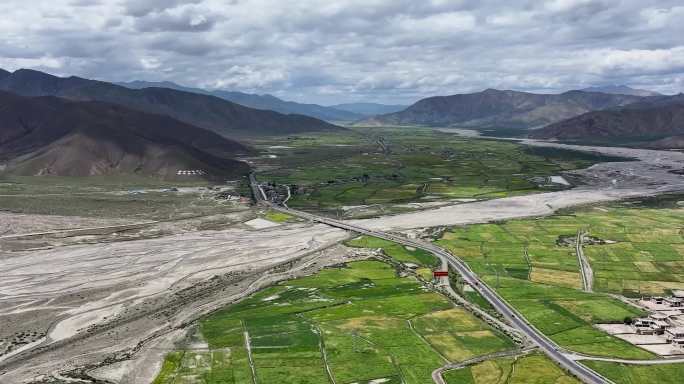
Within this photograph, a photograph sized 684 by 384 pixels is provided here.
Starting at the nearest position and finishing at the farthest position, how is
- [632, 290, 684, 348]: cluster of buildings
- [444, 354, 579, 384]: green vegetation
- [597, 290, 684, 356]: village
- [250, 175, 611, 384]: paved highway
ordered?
[444, 354, 579, 384]: green vegetation, [250, 175, 611, 384]: paved highway, [597, 290, 684, 356]: village, [632, 290, 684, 348]: cluster of buildings

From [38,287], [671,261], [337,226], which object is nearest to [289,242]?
[337,226]

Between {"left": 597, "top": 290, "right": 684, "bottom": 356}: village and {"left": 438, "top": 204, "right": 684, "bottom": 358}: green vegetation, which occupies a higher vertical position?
{"left": 438, "top": 204, "right": 684, "bottom": 358}: green vegetation

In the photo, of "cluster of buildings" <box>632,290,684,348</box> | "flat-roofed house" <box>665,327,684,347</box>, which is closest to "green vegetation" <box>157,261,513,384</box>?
"cluster of buildings" <box>632,290,684,348</box>

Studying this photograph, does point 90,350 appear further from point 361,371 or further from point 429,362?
point 429,362

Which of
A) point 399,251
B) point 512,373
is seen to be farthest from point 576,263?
point 512,373

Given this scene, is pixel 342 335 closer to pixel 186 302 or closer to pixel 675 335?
pixel 186 302

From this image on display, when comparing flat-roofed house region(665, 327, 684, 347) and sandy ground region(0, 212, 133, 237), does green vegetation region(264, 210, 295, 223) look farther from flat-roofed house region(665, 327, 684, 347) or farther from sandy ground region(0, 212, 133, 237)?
flat-roofed house region(665, 327, 684, 347)
